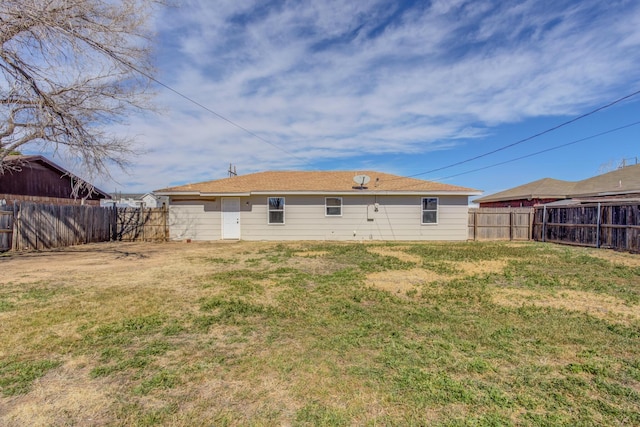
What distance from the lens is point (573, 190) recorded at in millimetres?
21203

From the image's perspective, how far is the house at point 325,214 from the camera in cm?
1512

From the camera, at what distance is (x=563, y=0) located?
31.7 feet

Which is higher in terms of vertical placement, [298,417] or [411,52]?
[411,52]

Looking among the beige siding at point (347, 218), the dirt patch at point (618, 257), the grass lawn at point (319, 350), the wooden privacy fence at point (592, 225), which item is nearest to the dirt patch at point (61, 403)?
the grass lawn at point (319, 350)

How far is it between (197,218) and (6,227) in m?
6.62

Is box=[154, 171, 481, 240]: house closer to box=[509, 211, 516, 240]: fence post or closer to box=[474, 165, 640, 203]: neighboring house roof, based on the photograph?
box=[509, 211, 516, 240]: fence post

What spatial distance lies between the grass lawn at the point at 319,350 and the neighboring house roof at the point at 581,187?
46.0ft

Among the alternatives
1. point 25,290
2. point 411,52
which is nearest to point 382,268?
point 25,290

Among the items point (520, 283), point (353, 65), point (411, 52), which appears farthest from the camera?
point (353, 65)

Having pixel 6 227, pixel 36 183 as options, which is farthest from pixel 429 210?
pixel 36 183

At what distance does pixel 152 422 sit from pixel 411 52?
45.2 ft

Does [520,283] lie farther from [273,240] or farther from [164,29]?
[164,29]

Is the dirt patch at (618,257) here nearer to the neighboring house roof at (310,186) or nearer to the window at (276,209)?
the neighboring house roof at (310,186)

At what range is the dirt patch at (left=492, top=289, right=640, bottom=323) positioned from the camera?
14.9 ft
